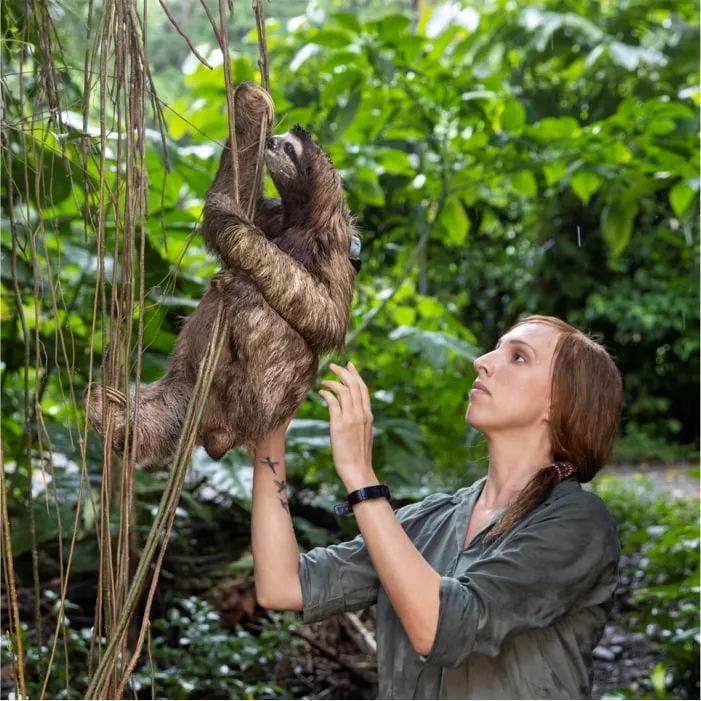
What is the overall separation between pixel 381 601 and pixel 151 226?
1603 millimetres

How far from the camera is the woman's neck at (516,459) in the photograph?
1.92 meters

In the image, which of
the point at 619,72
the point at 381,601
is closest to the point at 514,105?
the point at 381,601

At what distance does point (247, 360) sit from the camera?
153cm

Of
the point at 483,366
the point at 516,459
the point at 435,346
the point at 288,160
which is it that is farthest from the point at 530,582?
the point at 435,346

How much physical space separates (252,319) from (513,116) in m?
2.33

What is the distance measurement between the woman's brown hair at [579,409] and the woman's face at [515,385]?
22mm

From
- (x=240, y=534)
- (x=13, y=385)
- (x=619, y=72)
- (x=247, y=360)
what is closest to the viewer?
(x=247, y=360)

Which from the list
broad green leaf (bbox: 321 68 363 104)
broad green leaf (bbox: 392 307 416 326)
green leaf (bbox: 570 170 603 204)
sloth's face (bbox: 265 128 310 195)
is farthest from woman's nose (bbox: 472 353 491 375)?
broad green leaf (bbox: 392 307 416 326)

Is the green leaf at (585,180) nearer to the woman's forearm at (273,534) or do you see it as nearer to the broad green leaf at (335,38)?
the broad green leaf at (335,38)

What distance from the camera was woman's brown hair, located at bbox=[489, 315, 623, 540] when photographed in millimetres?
1875

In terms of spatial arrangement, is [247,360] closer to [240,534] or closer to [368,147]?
[368,147]

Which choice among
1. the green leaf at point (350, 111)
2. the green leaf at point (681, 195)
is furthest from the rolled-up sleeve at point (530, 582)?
the green leaf at point (681, 195)

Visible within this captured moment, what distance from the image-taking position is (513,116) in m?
3.53

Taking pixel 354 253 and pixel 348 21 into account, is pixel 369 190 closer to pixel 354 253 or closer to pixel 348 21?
pixel 348 21
